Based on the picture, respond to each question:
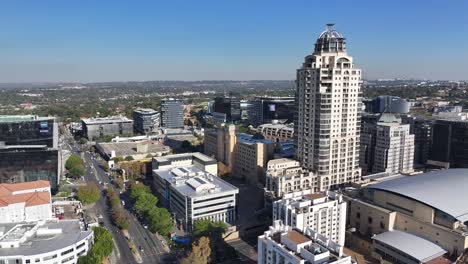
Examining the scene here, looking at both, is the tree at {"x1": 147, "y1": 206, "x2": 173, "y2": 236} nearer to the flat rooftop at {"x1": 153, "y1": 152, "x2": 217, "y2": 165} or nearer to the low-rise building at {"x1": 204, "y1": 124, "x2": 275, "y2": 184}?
the flat rooftop at {"x1": 153, "y1": 152, "x2": 217, "y2": 165}

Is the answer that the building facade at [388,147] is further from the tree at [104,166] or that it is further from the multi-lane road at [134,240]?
the tree at [104,166]

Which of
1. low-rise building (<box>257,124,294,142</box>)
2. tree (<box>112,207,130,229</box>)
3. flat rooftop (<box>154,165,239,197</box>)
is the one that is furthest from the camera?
low-rise building (<box>257,124,294,142</box>)

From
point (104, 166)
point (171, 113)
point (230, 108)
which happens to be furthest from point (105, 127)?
point (230, 108)

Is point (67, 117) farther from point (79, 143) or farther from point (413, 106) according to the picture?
point (413, 106)

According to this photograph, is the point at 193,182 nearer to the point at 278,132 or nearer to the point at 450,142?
the point at 278,132

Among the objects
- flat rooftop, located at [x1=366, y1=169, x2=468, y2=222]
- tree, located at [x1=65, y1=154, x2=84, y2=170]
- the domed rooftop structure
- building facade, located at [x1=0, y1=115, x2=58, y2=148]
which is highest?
the domed rooftop structure

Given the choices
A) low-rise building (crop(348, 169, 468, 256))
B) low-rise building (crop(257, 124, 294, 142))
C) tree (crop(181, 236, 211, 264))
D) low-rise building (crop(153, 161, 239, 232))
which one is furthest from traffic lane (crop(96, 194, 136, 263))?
low-rise building (crop(257, 124, 294, 142))

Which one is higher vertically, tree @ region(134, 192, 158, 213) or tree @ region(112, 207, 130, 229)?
tree @ region(134, 192, 158, 213)
